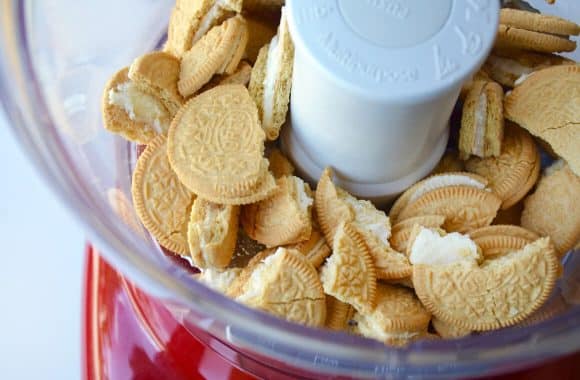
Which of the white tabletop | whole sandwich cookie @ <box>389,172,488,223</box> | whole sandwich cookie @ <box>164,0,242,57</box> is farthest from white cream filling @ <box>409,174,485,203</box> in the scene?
the white tabletop

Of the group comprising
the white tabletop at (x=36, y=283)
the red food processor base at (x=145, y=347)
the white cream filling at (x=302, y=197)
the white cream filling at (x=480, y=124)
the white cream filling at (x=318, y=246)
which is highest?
the white cream filling at (x=480, y=124)

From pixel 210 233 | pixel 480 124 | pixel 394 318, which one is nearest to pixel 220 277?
pixel 210 233

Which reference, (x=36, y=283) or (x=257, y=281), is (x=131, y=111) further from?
(x=36, y=283)

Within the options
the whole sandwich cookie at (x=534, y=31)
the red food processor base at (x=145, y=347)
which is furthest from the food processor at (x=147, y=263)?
the whole sandwich cookie at (x=534, y=31)

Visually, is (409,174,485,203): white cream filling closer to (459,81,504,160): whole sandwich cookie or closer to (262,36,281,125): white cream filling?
(459,81,504,160): whole sandwich cookie

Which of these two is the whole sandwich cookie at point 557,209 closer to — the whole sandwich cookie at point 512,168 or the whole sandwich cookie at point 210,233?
the whole sandwich cookie at point 512,168

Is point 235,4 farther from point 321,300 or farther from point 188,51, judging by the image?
point 321,300

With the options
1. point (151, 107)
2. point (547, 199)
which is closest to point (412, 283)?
point (547, 199)
